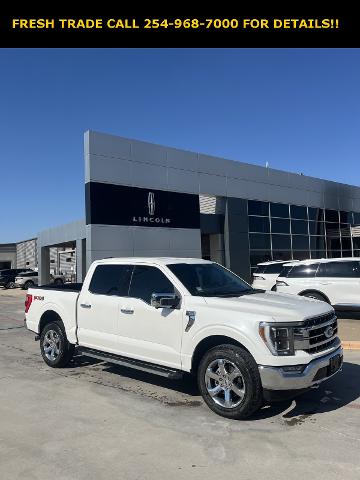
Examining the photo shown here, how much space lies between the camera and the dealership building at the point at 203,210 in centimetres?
1844

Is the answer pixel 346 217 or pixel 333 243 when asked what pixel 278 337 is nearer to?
pixel 333 243

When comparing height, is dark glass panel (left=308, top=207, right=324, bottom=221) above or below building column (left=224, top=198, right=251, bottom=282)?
above

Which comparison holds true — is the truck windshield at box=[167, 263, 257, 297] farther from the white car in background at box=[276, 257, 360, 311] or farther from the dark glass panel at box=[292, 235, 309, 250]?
the dark glass panel at box=[292, 235, 309, 250]

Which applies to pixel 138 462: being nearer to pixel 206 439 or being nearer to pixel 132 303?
pixel 206 439

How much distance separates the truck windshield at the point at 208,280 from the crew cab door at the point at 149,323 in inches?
9.5

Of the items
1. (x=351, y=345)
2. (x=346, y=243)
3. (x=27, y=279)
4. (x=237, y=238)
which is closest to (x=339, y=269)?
(x=351, y=345)

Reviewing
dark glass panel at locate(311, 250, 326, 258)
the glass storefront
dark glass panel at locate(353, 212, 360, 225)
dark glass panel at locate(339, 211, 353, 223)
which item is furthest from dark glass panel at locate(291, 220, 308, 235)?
dark glass panel at locate(353, 212, 360, 225)

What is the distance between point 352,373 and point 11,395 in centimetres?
492

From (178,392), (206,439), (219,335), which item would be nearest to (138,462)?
(206,439)

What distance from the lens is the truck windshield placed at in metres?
5.78

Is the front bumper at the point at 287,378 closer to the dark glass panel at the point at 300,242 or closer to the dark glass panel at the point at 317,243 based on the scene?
the dark glass panel at the point at 300,242

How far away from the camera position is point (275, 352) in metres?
4.74

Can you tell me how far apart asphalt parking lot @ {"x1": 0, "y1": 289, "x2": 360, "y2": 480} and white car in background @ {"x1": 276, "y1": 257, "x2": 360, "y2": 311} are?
575 cm
